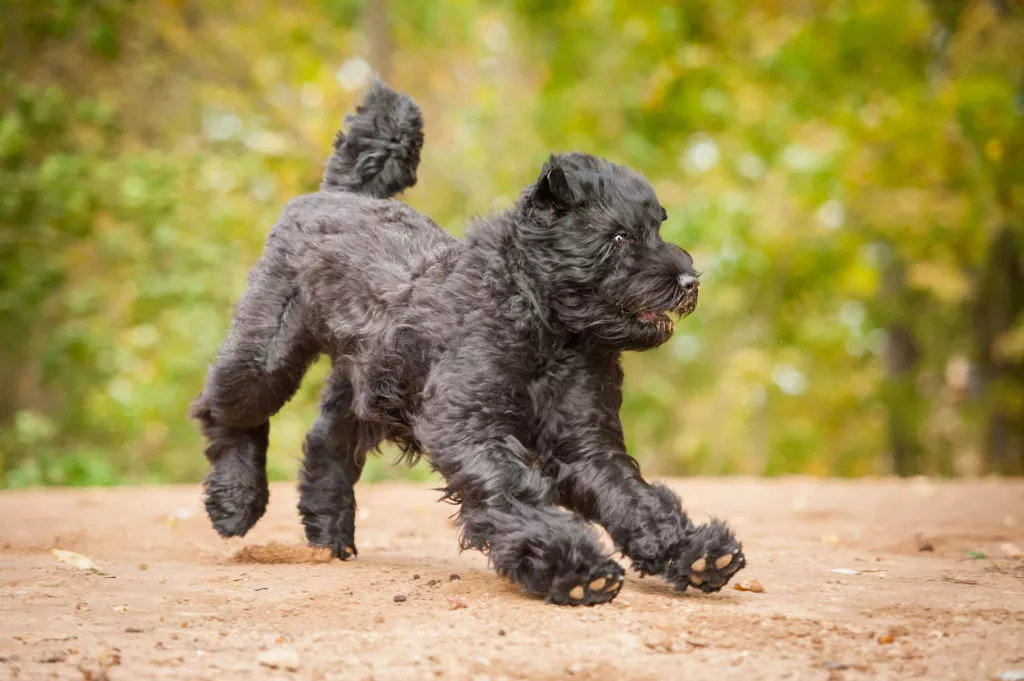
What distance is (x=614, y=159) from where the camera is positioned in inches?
619

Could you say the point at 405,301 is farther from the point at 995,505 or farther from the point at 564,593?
the point at 995,505

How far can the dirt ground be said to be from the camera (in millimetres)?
3189

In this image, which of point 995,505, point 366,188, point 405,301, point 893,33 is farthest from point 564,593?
point 893,33

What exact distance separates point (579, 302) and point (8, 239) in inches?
398

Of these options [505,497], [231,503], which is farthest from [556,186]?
[231,503]

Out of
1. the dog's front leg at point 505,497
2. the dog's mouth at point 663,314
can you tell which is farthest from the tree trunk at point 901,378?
the dog's front leg at point 505,497

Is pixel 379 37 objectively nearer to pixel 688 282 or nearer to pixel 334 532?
pixel 334 532

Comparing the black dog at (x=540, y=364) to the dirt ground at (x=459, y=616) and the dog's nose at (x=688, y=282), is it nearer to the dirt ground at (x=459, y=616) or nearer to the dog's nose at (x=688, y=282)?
the dog's nose at (x=688, y=282)

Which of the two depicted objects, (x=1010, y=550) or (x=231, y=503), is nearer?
(x=231, y=503)

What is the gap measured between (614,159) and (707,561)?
1217cm

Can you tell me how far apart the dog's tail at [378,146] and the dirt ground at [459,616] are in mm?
1857

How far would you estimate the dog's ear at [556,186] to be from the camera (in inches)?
165

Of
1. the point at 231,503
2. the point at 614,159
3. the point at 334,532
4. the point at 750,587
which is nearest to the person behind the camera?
the point at 750,587

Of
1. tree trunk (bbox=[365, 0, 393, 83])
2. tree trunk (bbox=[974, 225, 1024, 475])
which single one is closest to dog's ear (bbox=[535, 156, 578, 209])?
tree trunk (bbox=[365, 0, 393, 83])
